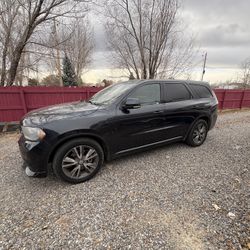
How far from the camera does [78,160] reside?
120 inches

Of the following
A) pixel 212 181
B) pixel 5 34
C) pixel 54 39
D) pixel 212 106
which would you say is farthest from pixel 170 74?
pixel 212 181

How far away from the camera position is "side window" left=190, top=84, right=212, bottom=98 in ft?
15.2

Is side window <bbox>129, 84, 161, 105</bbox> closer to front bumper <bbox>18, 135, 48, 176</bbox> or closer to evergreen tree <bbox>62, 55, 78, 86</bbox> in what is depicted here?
front bumper <bbox>18, 135, 48, 176</bbox>

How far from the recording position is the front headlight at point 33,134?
2715 millimetres

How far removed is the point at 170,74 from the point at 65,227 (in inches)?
522

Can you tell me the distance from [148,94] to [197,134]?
1907mm

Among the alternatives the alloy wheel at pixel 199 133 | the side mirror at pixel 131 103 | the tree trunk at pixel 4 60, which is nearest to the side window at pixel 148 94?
the side mirror at pixel 131 103

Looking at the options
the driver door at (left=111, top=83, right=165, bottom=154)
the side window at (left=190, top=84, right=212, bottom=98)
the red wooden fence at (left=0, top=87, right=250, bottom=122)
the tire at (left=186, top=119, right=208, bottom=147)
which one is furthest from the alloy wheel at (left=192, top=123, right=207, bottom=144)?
the red wooden fence at (left=0, top=87, right=250, bottom=122)

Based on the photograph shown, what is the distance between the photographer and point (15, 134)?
6.24m

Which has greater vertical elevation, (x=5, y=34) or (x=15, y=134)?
(x=5, y=34)

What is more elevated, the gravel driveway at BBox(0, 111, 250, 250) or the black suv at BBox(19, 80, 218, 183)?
the black suv at BBox(19, 80, 218, 183)

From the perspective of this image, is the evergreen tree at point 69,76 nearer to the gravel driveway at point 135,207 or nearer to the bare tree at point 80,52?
the bare tree at point 80,52

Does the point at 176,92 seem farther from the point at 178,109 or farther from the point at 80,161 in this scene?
the point at 80,161

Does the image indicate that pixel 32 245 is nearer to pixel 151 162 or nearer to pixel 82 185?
pixel 82 185
